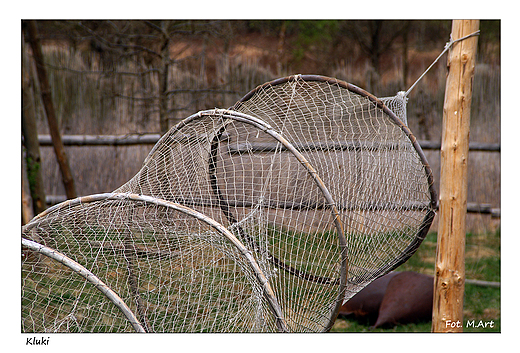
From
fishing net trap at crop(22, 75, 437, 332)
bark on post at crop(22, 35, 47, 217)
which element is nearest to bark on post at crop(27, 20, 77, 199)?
bark on post at crop(22, 35, 47, 217)

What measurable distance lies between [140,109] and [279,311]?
13.4ft

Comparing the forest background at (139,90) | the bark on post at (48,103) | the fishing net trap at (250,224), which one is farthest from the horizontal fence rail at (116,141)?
the fishing net trap at (250,224)

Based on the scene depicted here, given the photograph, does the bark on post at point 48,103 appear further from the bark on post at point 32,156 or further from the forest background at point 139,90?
the forest background at point 139,90

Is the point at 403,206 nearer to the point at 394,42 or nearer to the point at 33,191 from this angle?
the point at 33,191

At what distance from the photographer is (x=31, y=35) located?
4.54m

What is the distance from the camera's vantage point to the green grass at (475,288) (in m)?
3.77

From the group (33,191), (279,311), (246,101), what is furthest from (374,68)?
(279,311)

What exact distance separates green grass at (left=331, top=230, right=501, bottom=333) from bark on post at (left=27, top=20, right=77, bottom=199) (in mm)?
3116

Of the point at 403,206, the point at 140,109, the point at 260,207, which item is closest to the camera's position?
the point at 260,207

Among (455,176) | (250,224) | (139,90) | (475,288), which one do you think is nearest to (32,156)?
(139,90)

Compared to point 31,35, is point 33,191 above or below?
below

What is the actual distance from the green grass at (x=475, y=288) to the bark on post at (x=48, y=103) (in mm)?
3116

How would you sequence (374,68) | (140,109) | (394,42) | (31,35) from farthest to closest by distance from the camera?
(394,42), (374,68), (140,109), (31,35)

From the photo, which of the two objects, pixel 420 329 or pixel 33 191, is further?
pixel 33 191
